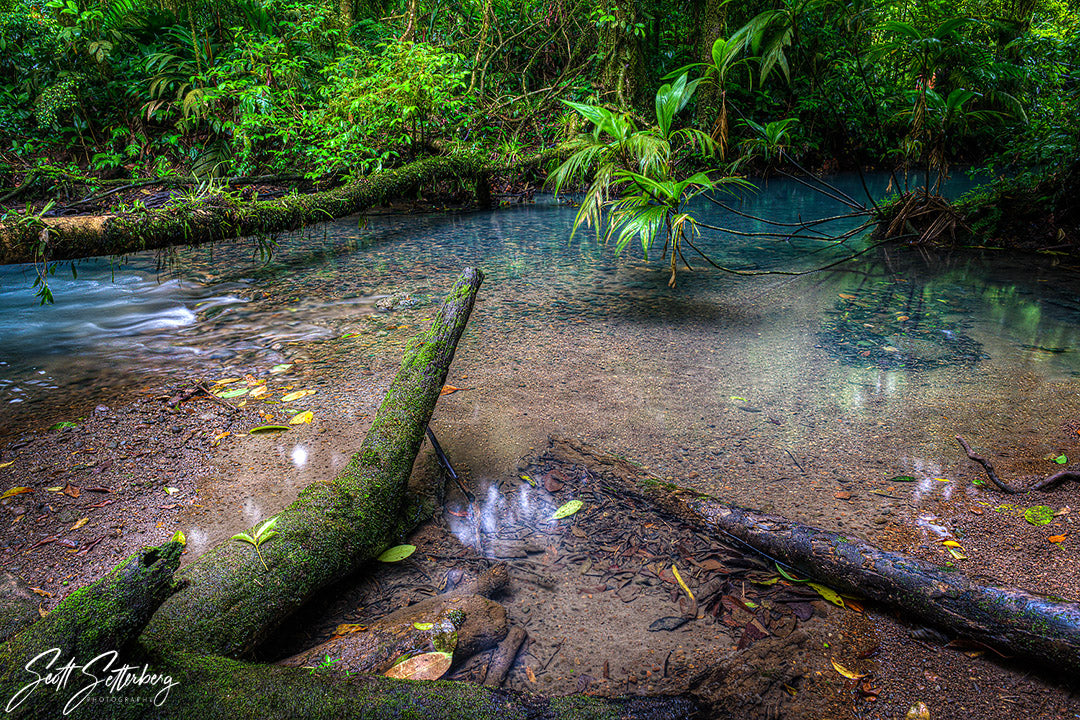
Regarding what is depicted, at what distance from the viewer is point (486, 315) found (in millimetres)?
4457

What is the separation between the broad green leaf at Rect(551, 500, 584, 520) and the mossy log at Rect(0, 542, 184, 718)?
50.6 inches

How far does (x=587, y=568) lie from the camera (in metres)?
1.87

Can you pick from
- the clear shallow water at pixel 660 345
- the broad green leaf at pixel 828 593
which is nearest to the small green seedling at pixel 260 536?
the clear shallow water at pixel 660 345

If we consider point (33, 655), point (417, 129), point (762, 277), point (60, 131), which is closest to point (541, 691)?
point (33, 655)

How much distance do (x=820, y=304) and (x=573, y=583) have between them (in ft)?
11.8

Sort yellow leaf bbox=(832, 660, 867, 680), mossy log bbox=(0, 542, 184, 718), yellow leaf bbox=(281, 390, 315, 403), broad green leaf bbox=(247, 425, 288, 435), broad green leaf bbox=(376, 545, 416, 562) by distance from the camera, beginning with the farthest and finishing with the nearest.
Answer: yellow leaf bbox=(281, 390, 315, 403) < broad green leaf bbox=(247, 425, 288, 435) < broad green leaf bbox=(376, 545, 416, 562) < yellow leaf bbox=(832, 660, 867, 680) < mossy log bbox=(0, 542, 184, 718)

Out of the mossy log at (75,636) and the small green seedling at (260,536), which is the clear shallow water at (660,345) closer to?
the small green seedling at (260,536)

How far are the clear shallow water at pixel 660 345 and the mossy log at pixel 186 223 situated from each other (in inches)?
19.2

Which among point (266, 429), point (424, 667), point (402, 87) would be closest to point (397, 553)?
point (424, 667)

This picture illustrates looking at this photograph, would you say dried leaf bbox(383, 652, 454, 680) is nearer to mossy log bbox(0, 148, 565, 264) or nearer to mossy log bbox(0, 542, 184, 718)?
mossy log bbox(0, 542, 184, 718)

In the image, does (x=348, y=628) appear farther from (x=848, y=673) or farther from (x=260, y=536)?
(x=848, y=673)

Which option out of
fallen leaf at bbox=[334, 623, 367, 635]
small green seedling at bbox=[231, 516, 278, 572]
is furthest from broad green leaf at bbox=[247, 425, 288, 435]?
fallen leaf at bbox=[334, 623, 367, 635]

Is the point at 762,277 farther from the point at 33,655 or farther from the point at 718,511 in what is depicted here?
the point at 33,655

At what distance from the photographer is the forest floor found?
1400 mm
